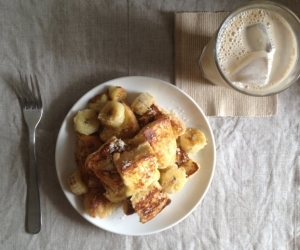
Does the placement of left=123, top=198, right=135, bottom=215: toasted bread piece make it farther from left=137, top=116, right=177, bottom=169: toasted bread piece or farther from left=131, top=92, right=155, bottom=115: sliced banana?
left=131, top=92, right=155, bottom=115: sliced banana

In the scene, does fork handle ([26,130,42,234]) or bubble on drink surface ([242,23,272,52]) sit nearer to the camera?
bubble on drink surface ([242,23,272,52])

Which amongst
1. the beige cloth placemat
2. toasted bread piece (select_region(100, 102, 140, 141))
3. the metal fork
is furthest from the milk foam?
the metal fork

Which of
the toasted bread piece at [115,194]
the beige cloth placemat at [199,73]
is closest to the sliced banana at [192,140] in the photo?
the beige cloth placemat at [199,73]

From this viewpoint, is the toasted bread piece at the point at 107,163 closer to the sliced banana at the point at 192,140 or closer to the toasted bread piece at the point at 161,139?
the toasted bread piece at the point at 161,139

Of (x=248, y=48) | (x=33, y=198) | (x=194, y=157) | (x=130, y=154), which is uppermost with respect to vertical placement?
(x=248, y=48)

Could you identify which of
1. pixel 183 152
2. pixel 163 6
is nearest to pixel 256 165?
pixel 183 152

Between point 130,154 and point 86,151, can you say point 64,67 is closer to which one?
point 86,151

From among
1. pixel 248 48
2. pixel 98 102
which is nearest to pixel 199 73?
pixel 248 48

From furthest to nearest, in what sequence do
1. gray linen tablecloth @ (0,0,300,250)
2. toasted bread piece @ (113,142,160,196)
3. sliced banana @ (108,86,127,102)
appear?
gray linen tablecloth @ (0,0,300,250)
sliced banana @ (108,86,127,102)
toasted bread piece @ (113,142,160,196)
